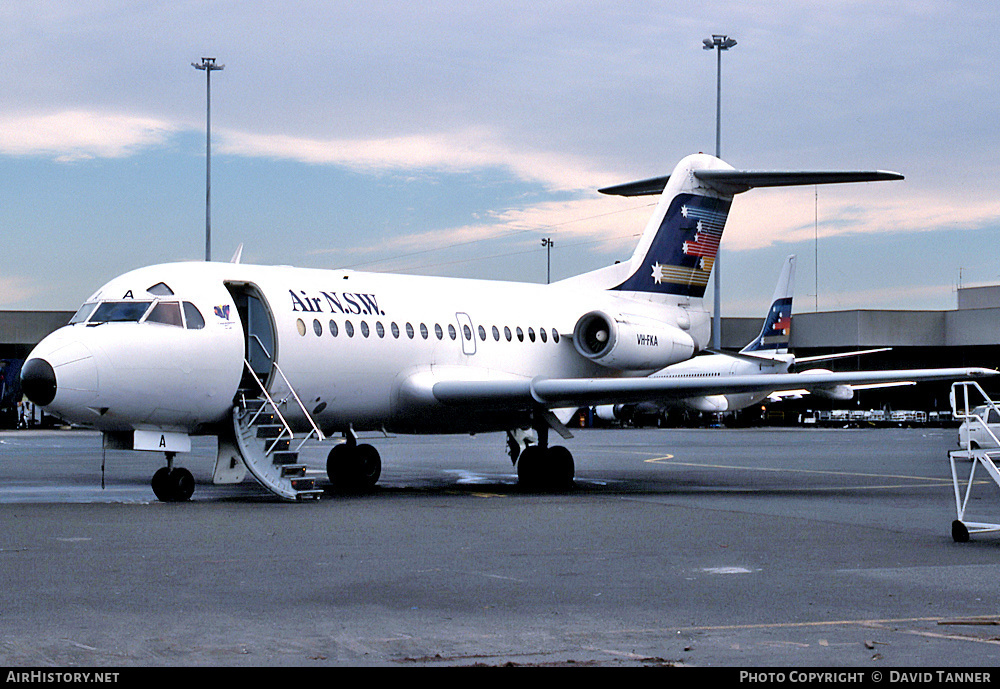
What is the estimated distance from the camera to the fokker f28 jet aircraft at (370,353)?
689 inches

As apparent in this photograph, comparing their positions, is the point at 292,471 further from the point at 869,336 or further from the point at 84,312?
the point at 869,336

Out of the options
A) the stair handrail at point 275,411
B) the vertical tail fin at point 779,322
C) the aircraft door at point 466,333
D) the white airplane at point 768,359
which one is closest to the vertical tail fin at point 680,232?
the aircraft door at point 466,333

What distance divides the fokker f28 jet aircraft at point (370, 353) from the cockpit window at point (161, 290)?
1.3 inches

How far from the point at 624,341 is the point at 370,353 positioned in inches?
226

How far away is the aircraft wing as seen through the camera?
1980 cm

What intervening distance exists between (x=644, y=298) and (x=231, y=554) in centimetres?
1601

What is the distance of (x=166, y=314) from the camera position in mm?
17953

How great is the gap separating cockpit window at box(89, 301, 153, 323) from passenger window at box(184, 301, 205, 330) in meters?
0.54

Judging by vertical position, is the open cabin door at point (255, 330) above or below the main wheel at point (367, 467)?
above

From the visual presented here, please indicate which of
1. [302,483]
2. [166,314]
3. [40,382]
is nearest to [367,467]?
[302,483]

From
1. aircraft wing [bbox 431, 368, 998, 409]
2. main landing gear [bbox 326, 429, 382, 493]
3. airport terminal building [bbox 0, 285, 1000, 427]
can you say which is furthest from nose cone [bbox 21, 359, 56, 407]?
airport terminal building [bbox 0, 285, 1000, 427]

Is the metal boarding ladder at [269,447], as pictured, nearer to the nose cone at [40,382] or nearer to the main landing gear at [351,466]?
the nose cone at [40,382]

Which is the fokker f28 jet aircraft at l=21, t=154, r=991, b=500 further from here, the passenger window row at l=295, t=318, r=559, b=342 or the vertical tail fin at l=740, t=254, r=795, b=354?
the vertical tail fin at l=740, t=254, r=795, b=354
